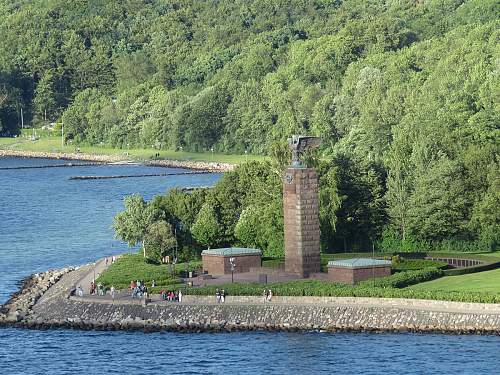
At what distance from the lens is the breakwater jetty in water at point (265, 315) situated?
91.8 meters

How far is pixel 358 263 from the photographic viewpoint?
99625 millimetres

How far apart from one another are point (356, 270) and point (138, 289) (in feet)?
39.9

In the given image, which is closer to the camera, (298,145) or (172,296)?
(172,296)

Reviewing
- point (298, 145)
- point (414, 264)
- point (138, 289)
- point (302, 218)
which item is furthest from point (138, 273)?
point (414, 264)

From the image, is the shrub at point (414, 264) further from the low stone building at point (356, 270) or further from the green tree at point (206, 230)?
the green tree at point (206, 230)

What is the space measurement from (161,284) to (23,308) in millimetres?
8191

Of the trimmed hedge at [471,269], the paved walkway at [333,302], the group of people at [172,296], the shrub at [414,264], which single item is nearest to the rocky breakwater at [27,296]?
the paved walkway at [333,302]

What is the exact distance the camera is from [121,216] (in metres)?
116

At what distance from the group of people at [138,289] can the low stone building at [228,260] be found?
5111 millimetres

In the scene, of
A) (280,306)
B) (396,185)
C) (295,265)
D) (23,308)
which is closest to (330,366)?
(280,306)

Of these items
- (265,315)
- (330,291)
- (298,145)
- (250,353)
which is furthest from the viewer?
(298,145)

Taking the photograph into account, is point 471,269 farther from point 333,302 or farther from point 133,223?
point 133,223

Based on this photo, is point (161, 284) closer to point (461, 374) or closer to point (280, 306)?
point (280, 306)

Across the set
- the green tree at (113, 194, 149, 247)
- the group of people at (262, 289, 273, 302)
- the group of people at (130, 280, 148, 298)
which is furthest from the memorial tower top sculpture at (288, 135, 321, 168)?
the green tree at (113, 194, 149, 247)
